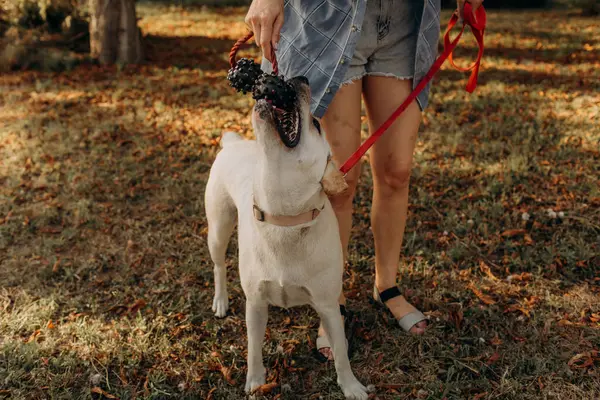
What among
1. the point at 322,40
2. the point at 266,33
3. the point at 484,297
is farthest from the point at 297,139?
the point at 484,297

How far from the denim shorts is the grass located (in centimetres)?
157

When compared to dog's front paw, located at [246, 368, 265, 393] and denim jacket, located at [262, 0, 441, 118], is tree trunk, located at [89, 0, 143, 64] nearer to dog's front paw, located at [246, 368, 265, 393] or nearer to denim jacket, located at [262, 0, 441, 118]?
denim jacket, located at [262, 0, 441, 118]

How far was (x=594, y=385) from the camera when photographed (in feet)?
8.87

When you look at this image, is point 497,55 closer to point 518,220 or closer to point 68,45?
point 518,220

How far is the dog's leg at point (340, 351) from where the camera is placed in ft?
8.29

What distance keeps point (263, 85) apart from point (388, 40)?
40.7 inches

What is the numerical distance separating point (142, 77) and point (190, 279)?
5610 mm

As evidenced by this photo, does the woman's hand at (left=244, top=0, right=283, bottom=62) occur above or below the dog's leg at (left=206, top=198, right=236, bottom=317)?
above

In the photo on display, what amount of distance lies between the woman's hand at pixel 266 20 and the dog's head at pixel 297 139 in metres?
0.36

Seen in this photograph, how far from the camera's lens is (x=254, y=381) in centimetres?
278

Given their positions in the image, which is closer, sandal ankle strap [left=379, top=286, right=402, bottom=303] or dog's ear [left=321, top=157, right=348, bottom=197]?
dog's ear [left=321, top=157, right=348, bottom=197]

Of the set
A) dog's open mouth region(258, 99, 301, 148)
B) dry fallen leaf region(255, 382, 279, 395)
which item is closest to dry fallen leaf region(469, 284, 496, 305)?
dry fallen leaf region(255, 382, 279, 395)

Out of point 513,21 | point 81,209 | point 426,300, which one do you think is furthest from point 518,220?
point 513,21

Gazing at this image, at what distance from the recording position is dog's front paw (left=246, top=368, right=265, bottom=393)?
109 inches
